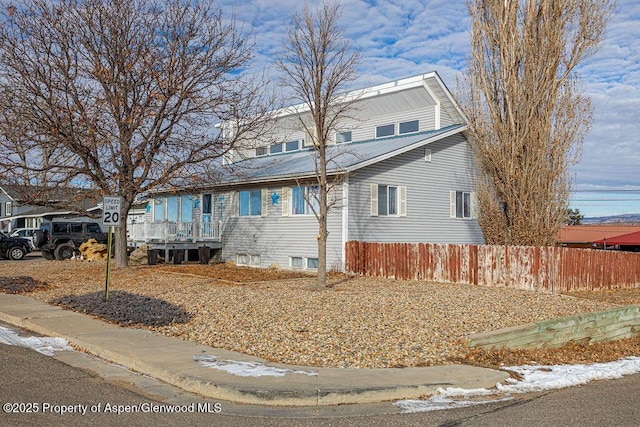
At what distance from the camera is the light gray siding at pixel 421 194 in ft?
73.4

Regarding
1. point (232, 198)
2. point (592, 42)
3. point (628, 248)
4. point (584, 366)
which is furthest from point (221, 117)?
point (628, 248)

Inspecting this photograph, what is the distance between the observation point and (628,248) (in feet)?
163

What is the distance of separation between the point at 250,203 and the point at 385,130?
7274mm

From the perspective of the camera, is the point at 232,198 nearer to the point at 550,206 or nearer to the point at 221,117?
the point at 221,117

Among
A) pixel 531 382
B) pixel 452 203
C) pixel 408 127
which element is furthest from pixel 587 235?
pixel 531 382

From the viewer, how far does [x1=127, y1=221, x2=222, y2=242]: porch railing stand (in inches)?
1065

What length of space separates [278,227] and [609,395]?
17643 millimetres

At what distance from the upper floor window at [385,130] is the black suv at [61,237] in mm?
16114

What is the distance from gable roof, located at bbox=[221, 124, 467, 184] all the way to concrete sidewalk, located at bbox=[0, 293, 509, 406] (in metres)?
11.7

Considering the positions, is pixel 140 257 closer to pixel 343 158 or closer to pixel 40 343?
pixel 343 158

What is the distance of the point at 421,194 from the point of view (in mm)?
24516

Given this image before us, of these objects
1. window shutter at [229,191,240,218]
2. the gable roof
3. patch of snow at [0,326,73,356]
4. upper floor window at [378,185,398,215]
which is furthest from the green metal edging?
window shutter at [229,191,240,218]

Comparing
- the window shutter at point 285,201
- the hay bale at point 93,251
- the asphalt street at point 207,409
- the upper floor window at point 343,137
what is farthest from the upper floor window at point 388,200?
the hay bale at point 93,251

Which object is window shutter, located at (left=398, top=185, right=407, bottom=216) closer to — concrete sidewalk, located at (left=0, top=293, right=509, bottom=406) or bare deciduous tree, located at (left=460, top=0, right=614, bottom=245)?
bare deciduous tree, located at (left=460, top=0, right=614, bottom=245)
